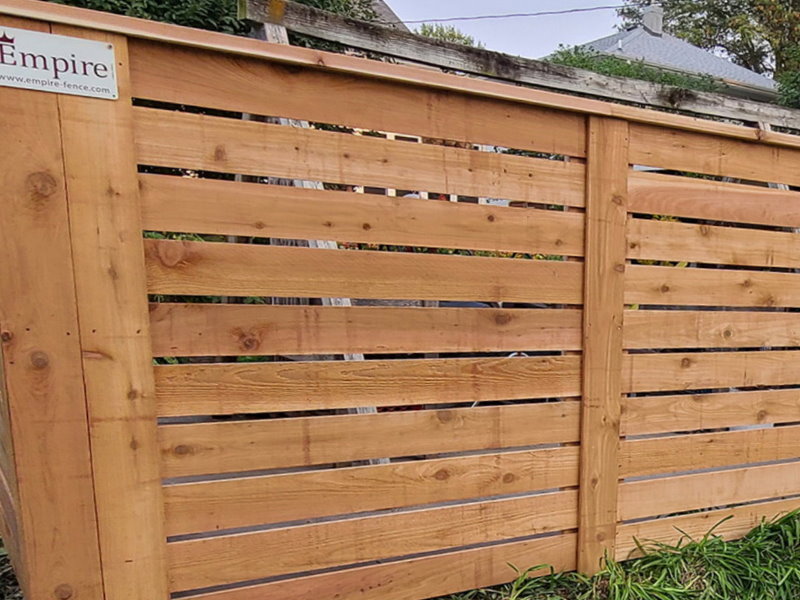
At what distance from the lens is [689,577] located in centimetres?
187

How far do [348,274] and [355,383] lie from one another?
1.12 feet

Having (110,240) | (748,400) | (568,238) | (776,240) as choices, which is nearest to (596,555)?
(748,400)

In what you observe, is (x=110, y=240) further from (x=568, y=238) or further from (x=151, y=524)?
(x=568, y=238)

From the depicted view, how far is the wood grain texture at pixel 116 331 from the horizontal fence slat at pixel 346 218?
3.6 inches

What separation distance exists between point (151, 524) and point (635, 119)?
→ 2068 millimetres

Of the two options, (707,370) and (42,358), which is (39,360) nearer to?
(42,358)

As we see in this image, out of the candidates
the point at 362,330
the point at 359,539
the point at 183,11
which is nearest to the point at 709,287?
the point at 362,330

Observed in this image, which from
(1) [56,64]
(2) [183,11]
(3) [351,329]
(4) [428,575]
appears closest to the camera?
(1) [56,64]

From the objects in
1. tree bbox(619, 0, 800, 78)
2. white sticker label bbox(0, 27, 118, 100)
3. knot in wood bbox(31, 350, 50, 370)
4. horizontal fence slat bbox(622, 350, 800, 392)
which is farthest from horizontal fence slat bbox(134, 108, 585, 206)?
tree bbox(619, 0, 800, 78)

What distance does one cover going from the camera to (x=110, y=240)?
49.1 inches

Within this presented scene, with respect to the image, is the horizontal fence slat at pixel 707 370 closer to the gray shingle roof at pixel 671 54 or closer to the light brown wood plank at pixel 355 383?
the light brown wood plank at pixel 355 383

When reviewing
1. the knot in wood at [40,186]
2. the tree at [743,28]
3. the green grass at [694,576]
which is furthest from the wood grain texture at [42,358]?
the tree at [743,28]

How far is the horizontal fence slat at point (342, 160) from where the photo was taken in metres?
1.30

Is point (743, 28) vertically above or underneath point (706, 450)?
above
